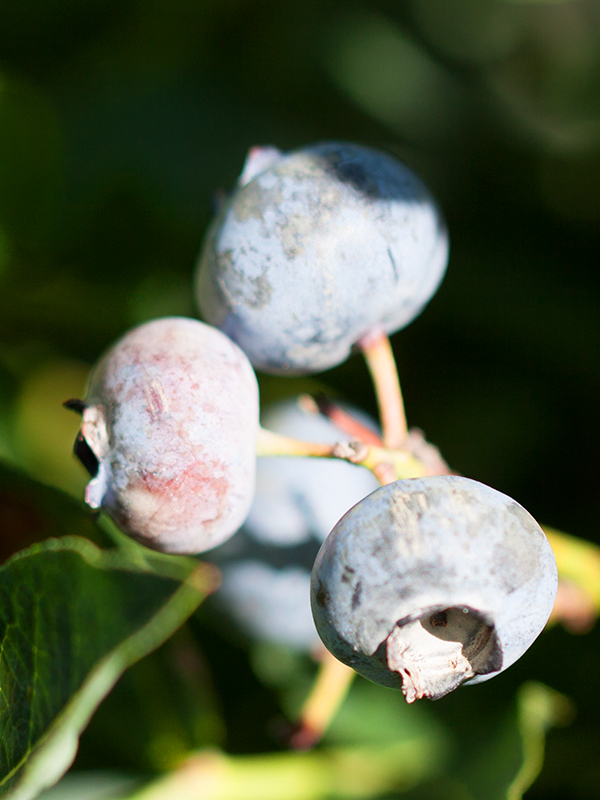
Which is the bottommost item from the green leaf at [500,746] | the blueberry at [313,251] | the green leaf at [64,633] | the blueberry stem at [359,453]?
the green leaf at [500,746]

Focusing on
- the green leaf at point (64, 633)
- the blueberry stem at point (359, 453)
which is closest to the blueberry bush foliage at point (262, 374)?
the green leaf at point (64, 633)

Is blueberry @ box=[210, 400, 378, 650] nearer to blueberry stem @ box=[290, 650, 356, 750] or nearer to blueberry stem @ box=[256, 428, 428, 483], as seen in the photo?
blueberry stem @ box=[290, 650, 356, 750]

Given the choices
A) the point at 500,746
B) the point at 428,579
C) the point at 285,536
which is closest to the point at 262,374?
the point at 285,536

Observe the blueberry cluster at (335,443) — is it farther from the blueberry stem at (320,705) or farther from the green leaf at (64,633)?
the blueberry stem at (320,705)

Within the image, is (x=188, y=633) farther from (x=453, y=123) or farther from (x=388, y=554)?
(x=453, y=123)

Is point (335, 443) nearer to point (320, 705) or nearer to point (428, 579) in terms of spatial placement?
point (428, 579)

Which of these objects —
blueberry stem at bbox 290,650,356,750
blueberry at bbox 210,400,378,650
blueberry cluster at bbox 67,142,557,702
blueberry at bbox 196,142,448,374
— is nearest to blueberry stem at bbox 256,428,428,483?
blueberry cluster at bbox 67,142,557,702

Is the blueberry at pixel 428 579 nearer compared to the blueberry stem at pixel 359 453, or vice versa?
the blueberry at pixel 428 579
